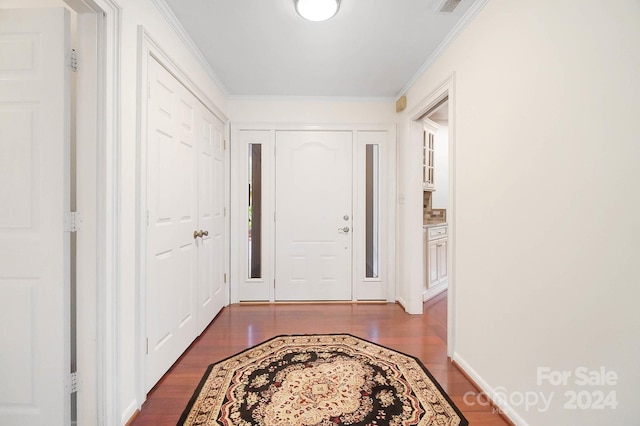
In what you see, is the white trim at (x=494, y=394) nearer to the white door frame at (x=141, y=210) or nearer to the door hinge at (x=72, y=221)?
the white door frame at (x=141, y=210)

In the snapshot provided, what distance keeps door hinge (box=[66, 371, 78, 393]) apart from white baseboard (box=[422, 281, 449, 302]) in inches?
131

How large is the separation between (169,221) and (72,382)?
3.40ft

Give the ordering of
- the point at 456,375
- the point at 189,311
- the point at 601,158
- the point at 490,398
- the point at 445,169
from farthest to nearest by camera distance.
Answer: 1. the point at 445,169
2. the point at 189,311
3. the point at 456,375
4. the point at 490,398
5. the point at 601,158

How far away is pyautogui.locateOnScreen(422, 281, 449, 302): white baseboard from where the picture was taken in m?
3.71

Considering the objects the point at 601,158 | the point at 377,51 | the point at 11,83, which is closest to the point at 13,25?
the point at 11,83

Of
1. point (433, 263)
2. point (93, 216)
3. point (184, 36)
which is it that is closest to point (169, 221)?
point (93, 216)

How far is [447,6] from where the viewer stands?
6.28 feet

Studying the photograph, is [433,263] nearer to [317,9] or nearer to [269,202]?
[269,202]

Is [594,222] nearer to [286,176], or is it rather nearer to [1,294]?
[1,294]

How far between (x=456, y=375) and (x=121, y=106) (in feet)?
8.92

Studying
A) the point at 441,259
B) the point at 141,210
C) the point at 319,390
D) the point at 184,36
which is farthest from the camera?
the point at 441,259

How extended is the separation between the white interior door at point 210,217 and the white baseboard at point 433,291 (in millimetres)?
2502

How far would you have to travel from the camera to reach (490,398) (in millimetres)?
1770

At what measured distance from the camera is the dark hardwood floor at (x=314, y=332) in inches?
68.4
